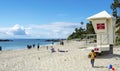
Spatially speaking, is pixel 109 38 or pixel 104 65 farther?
pixel 109 38

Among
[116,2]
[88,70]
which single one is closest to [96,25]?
[88,70]

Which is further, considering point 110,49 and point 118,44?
point 118,44

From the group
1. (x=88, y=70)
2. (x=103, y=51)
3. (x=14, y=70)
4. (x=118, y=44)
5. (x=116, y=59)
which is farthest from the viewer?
(x=118, y=44)

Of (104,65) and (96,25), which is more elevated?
(96,25)

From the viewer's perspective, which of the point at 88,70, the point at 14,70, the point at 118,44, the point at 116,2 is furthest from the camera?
the point at 116,2

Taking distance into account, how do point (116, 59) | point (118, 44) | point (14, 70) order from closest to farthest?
point (14, 70), point (116, 59), point (118, 44)

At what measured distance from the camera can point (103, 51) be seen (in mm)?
24578

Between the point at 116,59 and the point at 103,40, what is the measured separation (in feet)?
10.3

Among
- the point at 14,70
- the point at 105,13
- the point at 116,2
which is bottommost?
the point at 14,70

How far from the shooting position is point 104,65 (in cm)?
1952

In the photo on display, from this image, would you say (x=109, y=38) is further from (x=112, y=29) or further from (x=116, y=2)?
(x=116, y=2)

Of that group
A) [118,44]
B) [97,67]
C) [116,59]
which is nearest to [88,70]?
[97,67]

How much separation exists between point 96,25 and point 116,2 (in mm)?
52469

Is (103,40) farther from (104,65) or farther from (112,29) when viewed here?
(104,65)
